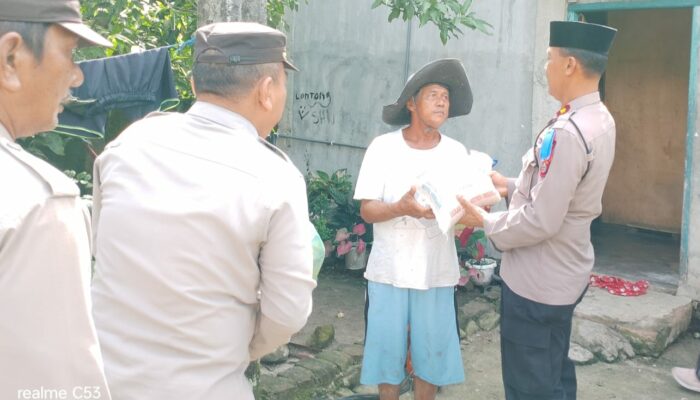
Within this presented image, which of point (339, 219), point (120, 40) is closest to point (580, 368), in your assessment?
point (339, 219)

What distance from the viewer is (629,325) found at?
5695 millimetres

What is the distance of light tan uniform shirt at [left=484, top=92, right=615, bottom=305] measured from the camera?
3.37m

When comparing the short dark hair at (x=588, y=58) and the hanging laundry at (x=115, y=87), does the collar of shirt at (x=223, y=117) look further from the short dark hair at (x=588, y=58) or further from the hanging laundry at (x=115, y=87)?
the hanging laundry at (x=115, y=87)

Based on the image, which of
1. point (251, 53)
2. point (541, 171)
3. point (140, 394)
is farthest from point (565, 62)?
point (140, 394)

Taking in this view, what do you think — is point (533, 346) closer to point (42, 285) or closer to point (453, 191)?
point (453, 191)

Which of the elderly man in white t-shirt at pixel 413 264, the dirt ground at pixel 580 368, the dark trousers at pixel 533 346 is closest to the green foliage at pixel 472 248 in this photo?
the dirt ground at pixel 580 368

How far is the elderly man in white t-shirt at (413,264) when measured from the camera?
3973 mm

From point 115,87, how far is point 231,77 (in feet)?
7.75

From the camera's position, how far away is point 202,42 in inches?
87.2

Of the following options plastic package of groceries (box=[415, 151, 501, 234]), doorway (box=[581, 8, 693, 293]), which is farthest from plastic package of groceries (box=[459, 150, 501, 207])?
doorway (box=[581, 8, 693, 293])

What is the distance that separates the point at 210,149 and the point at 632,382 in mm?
4047

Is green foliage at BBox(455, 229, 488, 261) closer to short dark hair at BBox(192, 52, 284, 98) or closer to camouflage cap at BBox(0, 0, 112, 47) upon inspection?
short dark hair at BBox(192, 52, 284, 98)

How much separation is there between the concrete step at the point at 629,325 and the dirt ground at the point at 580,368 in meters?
0.09

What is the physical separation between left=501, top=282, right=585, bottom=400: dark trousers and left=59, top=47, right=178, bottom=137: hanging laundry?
222 cm
